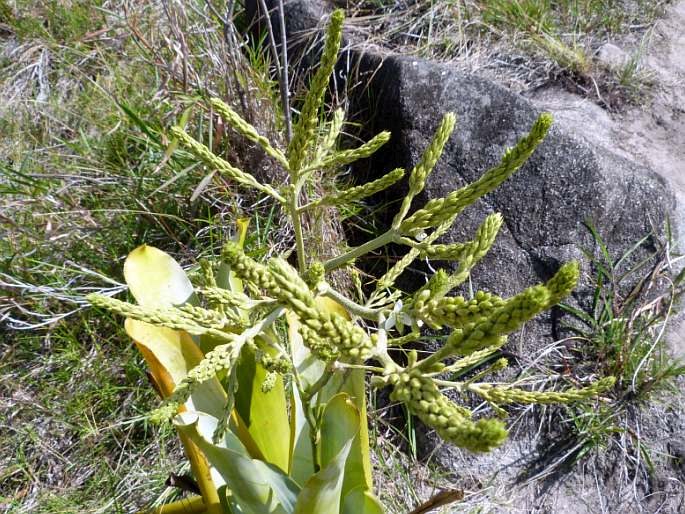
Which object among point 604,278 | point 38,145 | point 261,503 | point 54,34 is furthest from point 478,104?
point 54,34

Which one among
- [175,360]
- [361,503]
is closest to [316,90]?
[175,360]

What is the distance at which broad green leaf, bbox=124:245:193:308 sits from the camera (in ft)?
3.66

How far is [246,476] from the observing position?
0.96m

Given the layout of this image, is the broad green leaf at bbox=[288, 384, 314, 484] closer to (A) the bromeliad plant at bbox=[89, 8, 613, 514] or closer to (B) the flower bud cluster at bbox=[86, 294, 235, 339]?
(A) the bromeliad plant at bbox=[89, 8, 613, 514]

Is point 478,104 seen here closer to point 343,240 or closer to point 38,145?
point 343,240

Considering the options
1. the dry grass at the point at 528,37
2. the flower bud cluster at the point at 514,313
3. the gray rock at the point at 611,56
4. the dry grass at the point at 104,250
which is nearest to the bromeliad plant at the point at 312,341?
the flower bud cluster at the point at 514,313

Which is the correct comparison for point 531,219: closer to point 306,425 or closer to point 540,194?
point 540,194

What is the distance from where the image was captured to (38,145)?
2.73m

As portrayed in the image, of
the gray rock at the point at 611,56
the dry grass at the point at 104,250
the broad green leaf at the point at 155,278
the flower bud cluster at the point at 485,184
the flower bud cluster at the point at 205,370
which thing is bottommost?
the dry grass at the point at 104,250

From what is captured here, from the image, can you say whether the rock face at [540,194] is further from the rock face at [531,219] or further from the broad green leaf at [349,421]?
the broad green leaf at [349,421]

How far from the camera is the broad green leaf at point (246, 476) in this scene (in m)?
0.90

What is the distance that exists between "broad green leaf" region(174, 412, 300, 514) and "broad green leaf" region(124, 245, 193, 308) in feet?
0.84

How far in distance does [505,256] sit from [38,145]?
2131 mm

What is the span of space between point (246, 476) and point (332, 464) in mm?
176
